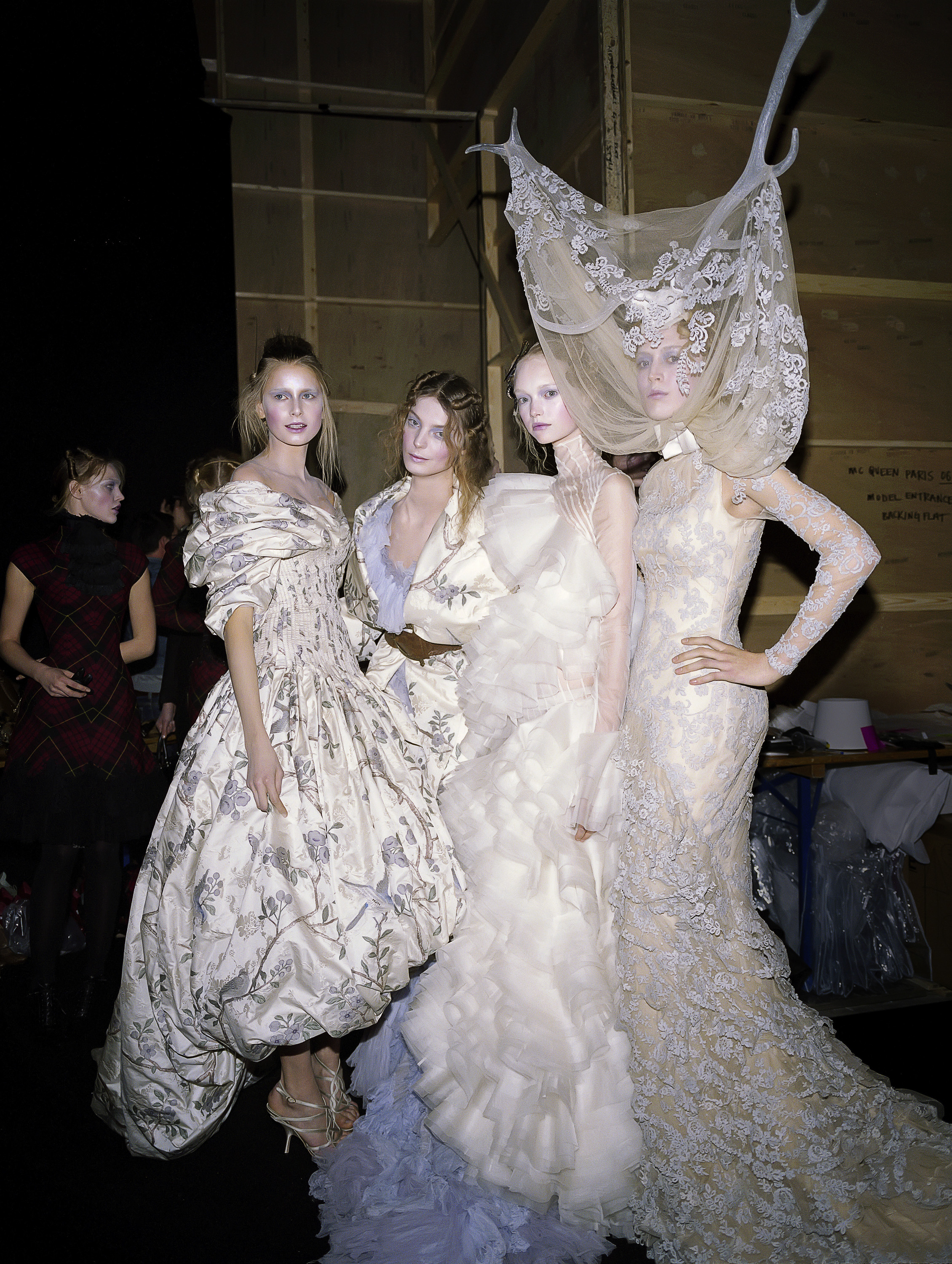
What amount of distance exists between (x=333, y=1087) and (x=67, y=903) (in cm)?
133

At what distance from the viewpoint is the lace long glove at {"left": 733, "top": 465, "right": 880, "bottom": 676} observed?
5.98 ft

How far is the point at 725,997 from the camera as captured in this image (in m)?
1.83

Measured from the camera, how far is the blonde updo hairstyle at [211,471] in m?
3.16

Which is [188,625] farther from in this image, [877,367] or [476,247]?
[877,367]

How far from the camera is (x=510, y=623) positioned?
1.99 metres

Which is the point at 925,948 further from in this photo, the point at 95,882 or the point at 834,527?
the point at 95,882

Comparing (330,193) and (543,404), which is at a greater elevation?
(330,193)

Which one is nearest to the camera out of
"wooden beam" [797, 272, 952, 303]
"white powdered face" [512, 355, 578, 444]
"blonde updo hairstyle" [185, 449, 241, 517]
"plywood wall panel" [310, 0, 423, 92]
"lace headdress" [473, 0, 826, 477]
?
"lace headdress" [473, 0, 826, 477]

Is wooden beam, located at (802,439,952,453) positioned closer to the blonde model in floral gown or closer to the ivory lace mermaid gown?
the ivory lace mermaid gown

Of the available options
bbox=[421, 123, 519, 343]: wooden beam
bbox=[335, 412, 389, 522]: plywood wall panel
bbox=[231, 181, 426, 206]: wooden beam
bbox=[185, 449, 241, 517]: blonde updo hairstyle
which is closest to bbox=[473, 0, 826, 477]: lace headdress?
bbox=[185, 449, 241, 517]: blonde updo hairstyle

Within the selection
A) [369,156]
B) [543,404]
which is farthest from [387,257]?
[543,404]

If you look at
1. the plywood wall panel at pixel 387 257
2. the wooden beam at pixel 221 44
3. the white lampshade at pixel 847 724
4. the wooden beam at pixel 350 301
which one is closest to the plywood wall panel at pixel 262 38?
the wooden beam at pixel 221 44

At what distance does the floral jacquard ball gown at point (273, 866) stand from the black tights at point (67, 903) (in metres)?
0.91

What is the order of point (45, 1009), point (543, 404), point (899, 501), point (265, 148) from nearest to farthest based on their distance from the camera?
point (543, 404) → point (45, 1009) → point (899, 501) → point (265, 148)
